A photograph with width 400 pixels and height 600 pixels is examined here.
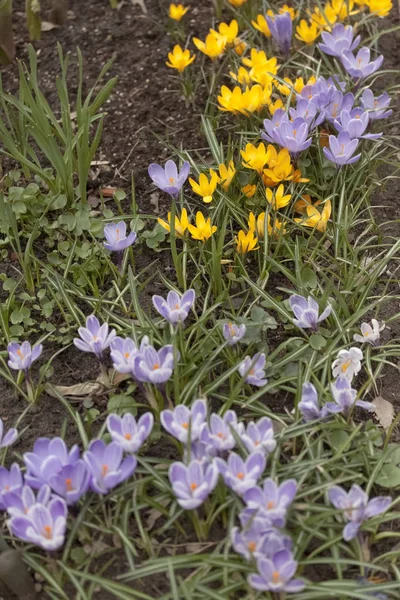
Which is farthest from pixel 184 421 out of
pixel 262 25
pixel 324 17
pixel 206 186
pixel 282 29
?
pixel 324 17

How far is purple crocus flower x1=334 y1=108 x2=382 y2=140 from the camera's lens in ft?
7.65

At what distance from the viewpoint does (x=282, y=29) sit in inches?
108

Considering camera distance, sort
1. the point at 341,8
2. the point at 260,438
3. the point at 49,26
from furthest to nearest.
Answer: the point at 49,26, the point at 341,8, the point at 260,438

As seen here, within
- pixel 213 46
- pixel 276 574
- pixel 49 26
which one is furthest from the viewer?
pixel 49 26

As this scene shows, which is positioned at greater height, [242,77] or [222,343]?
[242,77]

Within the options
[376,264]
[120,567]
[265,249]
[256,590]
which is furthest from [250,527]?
[376,264]

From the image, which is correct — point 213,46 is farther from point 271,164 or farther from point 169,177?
point 169,177

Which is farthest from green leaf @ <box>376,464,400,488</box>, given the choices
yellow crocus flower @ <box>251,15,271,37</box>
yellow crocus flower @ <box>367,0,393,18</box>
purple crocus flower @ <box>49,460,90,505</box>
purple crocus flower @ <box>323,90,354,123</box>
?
yellow crocus flower @ <box>367,0,393,18</box>

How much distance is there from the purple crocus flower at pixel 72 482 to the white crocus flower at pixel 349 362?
28.6 inches

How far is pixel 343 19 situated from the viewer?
9.82 ft

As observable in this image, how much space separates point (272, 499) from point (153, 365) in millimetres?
418

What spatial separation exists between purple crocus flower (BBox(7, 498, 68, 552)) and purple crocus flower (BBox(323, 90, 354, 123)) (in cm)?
154

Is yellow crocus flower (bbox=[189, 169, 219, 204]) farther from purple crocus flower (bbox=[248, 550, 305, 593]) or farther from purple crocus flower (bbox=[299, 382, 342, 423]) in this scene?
purple crocus flower (bbox=[248, 550, 305, 593])

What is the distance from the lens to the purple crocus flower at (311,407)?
1.78 m
